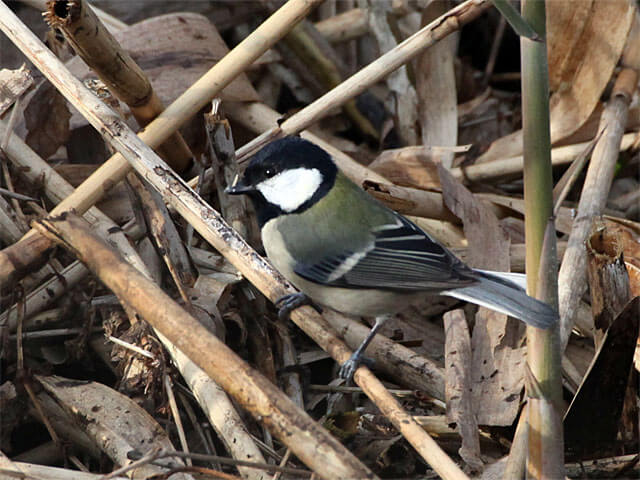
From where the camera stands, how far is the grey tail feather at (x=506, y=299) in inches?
59.0

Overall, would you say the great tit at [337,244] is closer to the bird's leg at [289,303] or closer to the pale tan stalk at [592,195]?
the bird's leg at [289,303]

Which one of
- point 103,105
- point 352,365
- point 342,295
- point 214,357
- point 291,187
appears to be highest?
point 103,105

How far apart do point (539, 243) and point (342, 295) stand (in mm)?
740

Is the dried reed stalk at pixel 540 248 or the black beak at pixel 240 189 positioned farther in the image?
the black beak at pixel 240 189

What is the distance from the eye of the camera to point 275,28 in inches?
89.5

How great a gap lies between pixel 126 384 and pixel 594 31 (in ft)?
7.26

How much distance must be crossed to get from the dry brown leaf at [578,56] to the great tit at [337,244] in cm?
110

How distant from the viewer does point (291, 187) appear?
2.15 meters

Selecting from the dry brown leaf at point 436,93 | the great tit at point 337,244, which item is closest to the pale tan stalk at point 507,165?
the dry brown leaf at point 436,93

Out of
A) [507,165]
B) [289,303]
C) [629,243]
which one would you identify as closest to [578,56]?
[507,165]

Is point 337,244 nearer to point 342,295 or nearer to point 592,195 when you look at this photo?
point 342,295

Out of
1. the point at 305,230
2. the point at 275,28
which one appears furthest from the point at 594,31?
the point at 305,230

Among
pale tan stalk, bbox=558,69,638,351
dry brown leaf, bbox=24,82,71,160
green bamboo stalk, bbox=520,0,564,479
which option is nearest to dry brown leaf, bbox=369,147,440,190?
pale tan stalk, bbox=558,69,638,351

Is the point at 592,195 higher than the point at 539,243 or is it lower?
lower
